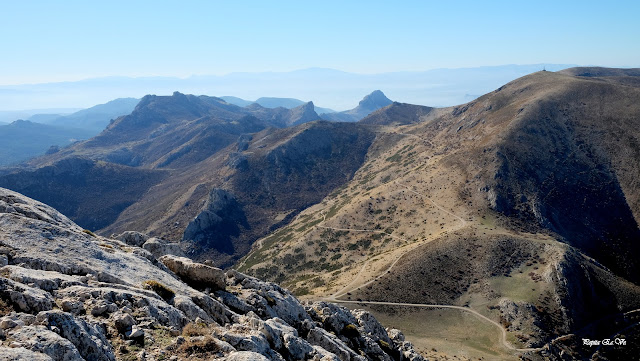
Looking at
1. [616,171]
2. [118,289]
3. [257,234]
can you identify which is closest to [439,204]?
[616,171]

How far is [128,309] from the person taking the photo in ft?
61.7

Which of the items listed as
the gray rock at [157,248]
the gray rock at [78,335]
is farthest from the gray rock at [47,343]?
the gray rock at [157,248]

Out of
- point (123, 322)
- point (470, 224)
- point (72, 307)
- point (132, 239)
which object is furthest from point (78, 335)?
point (470, 224)

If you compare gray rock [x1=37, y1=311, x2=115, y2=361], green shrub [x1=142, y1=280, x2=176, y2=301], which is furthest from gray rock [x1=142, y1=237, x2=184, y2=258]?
gray rock [x1=37, y1=311, x2=115, y2=361]

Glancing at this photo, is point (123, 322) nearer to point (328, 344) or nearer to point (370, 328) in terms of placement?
point (328, 344)

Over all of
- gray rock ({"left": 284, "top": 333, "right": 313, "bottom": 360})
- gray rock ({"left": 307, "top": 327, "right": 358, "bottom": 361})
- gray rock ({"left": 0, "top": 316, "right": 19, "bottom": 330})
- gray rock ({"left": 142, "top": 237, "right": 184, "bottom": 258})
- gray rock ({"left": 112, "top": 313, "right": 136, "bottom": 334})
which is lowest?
gray rock ({"left": 307, "top": 327, "right": 358, "bottom": 361})

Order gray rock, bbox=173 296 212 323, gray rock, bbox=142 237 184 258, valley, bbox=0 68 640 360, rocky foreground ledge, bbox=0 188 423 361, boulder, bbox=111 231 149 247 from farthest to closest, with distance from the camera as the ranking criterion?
valley, bbox=0 68 640 360, boulder, bbox=111 231 149 247, gray rock, bbox=142 237 184 258, gray rock, bbox=173 296 212 323, rocky foreground ledge, bbox=0 188 423 361

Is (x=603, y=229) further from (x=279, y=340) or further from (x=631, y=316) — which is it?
(x=279, y=340)

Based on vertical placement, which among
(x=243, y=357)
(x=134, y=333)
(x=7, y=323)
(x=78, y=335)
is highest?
(x=7, y=323)

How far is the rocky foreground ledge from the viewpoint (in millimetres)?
14938

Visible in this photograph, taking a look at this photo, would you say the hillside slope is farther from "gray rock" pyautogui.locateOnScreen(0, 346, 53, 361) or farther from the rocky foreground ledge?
"gray rock" pyautogui.locateOnScreen(0, 346, 53, 361)

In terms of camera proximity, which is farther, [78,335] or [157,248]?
[157,248]

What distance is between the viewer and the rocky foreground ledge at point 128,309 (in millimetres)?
14938

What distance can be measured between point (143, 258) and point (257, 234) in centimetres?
12851
